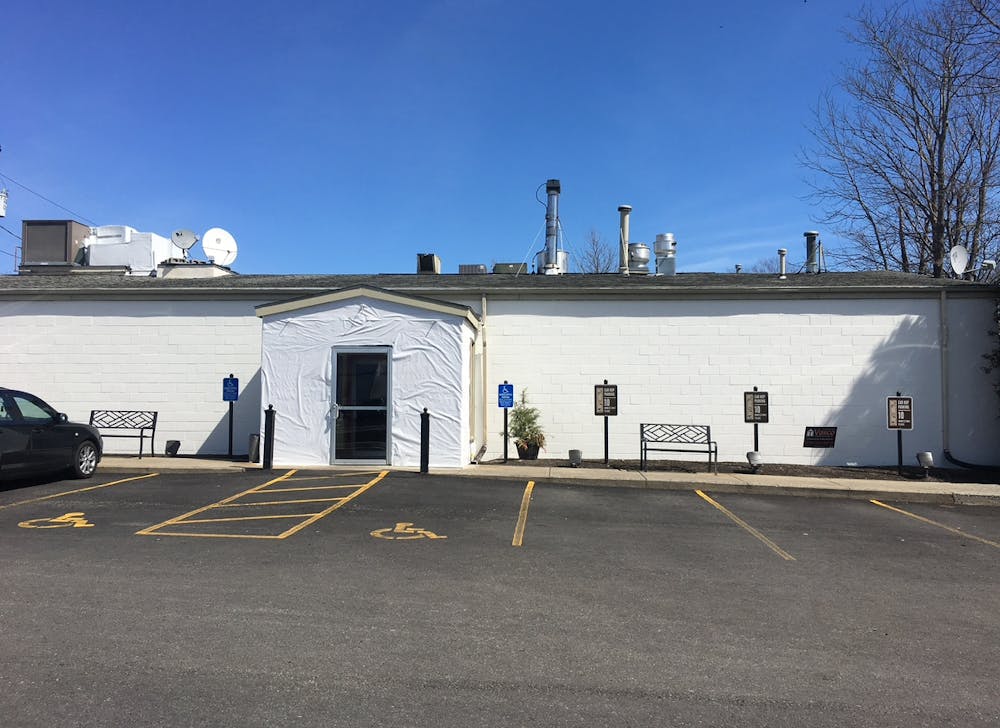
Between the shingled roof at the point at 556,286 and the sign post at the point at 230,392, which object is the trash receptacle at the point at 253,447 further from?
the shingled roof at the point at 556,286

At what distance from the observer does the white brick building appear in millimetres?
14680

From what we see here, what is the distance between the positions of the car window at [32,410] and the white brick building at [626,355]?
3861 millimetres

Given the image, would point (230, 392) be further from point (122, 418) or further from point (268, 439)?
point (122, 418)

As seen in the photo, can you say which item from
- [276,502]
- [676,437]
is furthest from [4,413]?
[676,437]

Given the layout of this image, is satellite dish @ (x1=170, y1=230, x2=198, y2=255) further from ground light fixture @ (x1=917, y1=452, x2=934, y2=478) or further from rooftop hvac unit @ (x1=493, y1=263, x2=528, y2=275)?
ground light fixture @ (x1=917, y1=452, x2=934, y2=478)

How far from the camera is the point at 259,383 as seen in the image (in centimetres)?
1534

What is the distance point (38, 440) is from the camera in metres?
10.5

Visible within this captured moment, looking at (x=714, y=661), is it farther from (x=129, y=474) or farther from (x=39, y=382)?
(x=39, y=382)

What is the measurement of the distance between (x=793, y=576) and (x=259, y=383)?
39.6ft

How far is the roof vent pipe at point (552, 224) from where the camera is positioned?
71.5 feet

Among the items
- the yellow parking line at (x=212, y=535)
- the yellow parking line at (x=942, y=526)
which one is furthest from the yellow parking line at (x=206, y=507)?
the yellow parking line at (x=942, y=526)

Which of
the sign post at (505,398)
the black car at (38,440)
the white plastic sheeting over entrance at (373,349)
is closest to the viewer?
the black car at (38,440)

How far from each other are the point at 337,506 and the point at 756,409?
9.03 meters

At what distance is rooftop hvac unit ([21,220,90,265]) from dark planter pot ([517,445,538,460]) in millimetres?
18845
